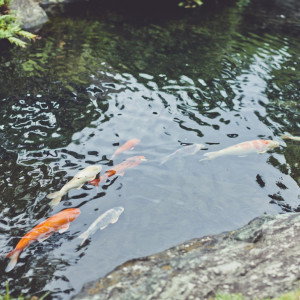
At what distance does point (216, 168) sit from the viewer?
6480 mm

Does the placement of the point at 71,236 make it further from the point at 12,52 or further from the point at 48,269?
the point at 12,52

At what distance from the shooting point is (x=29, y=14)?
14.4m

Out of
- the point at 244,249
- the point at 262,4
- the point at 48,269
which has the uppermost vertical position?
the point at 262,4

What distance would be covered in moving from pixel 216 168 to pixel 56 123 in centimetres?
377

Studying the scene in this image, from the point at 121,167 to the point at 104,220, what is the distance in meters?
1.47

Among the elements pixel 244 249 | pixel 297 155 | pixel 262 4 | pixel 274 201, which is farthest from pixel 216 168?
pixel 262 4

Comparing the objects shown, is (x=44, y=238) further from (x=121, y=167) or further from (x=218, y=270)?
(x=218, y=270)

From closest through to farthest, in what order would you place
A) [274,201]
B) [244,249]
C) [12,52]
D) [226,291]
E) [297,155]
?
1. [226,291]
2. [244,249]
3. [274,201]
4. [297,155]
5. [12,52]

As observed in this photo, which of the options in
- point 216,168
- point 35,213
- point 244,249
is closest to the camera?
point 244,249

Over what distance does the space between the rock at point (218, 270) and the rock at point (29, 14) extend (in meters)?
12.7

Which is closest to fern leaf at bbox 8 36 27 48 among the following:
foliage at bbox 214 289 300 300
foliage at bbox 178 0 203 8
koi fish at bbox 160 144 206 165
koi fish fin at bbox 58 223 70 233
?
koi fish at bbox 160 144 206 165

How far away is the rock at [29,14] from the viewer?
14.0m

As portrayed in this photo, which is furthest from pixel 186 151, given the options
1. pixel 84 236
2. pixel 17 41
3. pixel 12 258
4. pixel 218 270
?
pixel 17 41

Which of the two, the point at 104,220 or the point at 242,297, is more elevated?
the point at 242,297
